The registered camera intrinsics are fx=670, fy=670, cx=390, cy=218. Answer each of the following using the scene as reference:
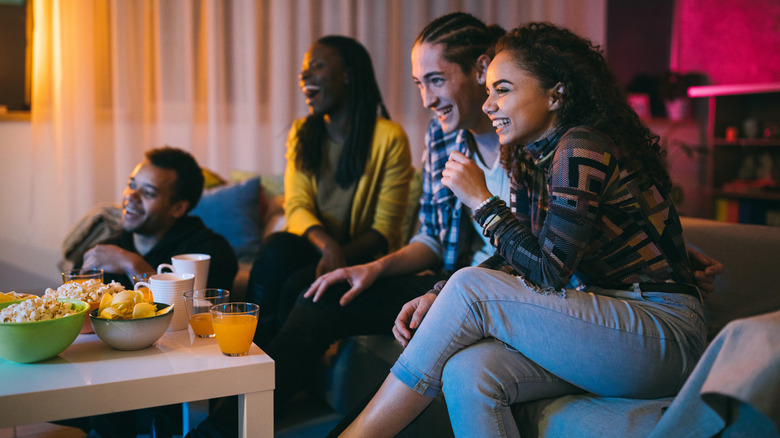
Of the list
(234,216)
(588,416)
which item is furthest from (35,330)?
(234,216)

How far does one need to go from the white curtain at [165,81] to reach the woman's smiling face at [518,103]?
2.14 m

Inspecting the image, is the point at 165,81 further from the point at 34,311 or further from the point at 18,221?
the point at 34,311

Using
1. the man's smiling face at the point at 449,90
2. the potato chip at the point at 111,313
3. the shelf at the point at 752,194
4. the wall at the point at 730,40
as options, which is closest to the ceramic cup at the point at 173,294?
the potato chip at the point at 111,313

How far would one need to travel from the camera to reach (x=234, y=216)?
2760 mm

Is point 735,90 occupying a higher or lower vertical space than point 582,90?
higher

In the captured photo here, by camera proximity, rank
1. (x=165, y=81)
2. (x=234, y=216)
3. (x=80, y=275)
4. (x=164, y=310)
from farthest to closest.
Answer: (x=165, y=81), (x=234, y=216), (x=80, y=275), (x=164, y=310)

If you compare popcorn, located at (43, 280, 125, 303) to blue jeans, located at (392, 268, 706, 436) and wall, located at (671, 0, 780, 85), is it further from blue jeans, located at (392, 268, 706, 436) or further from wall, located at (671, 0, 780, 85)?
wall, located at (671, 0, 780, 85)

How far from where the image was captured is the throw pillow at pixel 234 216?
2.74 m

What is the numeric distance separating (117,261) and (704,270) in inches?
59.6

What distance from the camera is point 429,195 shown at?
6.39 feet

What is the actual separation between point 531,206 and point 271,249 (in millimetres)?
897

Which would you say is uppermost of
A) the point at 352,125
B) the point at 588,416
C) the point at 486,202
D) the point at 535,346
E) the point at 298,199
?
the point at 352,125

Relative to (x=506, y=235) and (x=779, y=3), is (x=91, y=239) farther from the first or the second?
(x=779, y=3)

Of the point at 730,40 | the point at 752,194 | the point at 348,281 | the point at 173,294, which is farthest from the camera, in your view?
the point at 730,40
